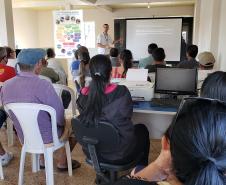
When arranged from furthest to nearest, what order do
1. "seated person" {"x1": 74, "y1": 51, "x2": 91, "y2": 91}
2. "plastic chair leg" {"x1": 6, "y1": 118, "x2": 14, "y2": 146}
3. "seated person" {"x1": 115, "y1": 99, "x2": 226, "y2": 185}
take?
"seated person" {"x1": 74, "y1": 51, "x2": 91, "y2": 91}
"plastic chair leg" {"x1": 6, "y1": 118, "x2": 14, "y2": 146}
"seated person" {"x1": 115, "y1": 99, "x2": 226, "y2": 185}

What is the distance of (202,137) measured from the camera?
0.61 m

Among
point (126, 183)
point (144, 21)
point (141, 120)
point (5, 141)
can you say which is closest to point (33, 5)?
point (144, 21)

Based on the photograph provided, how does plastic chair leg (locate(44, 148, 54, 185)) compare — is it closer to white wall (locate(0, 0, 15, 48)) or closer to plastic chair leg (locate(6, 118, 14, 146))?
plastic chair leg (locate(6, 118, 14, 146))

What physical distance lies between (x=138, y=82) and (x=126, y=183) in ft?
6.27

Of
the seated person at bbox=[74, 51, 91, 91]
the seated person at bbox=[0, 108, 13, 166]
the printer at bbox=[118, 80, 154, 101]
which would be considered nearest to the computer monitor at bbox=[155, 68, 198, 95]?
the printer at bbox=[118, 80, 154, 101]

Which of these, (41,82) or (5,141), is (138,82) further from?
(5,141)

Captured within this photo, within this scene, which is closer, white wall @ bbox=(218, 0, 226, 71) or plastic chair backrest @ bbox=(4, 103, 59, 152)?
plastic chair backrest @ bbox=(4, 103, 59, 152)

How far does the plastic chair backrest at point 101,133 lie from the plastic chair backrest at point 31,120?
11.8 inches

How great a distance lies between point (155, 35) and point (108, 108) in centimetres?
737

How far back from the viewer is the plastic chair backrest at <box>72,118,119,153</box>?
67.9 inches

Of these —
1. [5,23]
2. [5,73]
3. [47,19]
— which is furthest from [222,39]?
[47,19]

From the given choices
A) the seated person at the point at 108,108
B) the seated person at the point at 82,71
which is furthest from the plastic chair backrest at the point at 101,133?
the seated person at the point at 82,71

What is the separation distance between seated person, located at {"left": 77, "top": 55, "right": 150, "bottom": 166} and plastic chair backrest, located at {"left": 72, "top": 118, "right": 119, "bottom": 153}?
0.11 ft

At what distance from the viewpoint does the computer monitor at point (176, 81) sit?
2506mm
